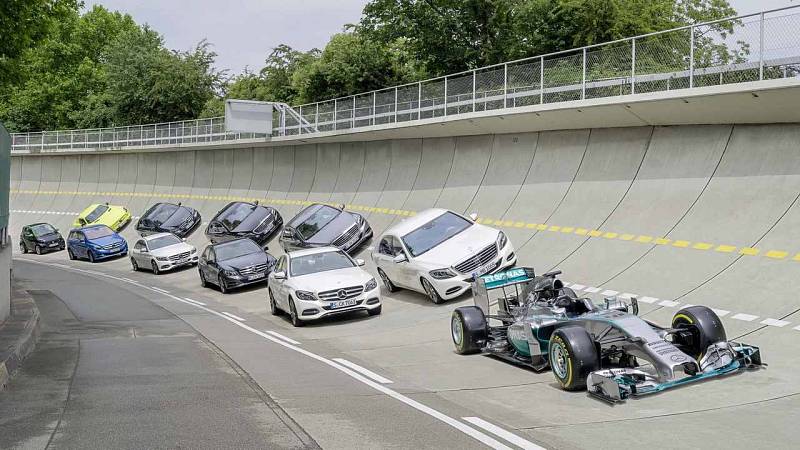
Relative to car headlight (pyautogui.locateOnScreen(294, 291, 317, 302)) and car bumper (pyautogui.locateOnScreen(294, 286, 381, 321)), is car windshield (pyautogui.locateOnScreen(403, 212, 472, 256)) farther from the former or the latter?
car headlight (pyautogui.locateOnScreen(294, 291, 317, 302))

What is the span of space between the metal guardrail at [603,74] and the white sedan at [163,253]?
7.33 m

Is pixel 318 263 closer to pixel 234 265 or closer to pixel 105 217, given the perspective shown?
pixel 234 265

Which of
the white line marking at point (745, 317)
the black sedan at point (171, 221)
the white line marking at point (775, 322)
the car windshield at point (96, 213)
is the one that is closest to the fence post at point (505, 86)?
the white line marking at point (745, 317)

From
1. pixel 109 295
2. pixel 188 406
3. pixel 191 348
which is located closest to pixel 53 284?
pixel 109 295

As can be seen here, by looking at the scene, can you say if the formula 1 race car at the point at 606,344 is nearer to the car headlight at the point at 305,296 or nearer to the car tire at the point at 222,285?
the car headlight at the point at 305,296

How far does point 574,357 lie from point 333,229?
16.8 m

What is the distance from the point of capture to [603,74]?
1959cm

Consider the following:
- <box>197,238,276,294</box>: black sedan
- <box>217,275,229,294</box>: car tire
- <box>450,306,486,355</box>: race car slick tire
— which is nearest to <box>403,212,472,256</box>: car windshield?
<box>197,238,276,294</box>: black sedan

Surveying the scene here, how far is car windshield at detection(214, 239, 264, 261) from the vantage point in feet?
82.3

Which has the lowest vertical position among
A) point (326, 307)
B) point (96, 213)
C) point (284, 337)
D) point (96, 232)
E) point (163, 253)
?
point (284, 337)

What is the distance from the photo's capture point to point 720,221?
16641 mm

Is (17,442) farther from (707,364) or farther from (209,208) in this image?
(209,208)

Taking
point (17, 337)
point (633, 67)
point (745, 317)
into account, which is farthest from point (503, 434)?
point (633, 67)

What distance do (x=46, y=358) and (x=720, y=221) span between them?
12.5 m
